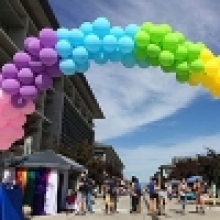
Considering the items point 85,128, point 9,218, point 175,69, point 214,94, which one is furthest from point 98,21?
point 85,128

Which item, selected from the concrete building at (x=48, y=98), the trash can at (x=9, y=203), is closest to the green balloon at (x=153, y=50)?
the trash can at (x=9, y=203)

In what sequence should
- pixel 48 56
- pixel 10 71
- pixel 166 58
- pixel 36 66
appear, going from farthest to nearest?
pixel 10 71, pixel 36 66, pixel 48 56, pixel 166 58

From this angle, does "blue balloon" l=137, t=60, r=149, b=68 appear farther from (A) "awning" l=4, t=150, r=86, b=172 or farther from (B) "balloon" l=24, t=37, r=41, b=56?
(A) "awning" l=4, t=150, r=86, b=172

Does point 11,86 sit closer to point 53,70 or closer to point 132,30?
point 53,70

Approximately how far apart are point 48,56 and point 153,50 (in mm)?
2256

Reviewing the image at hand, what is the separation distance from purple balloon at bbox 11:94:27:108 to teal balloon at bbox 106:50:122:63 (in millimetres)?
2171

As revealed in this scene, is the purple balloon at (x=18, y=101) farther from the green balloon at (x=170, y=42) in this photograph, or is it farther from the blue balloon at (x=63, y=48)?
the green balloon at (x=170, y=42)

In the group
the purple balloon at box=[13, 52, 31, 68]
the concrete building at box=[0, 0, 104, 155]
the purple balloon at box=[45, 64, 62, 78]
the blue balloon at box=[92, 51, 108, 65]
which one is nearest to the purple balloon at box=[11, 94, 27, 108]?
the purple balloon at box=[13, 52, 31, 68]

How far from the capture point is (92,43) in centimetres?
996

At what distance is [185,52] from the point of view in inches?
386

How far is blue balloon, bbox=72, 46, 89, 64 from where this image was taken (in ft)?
32.8

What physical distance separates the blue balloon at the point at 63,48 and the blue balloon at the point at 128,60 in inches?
46.6

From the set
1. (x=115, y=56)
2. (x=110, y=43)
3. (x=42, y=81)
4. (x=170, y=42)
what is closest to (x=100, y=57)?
(x=115, y=56)

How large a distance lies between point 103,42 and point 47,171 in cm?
1012
